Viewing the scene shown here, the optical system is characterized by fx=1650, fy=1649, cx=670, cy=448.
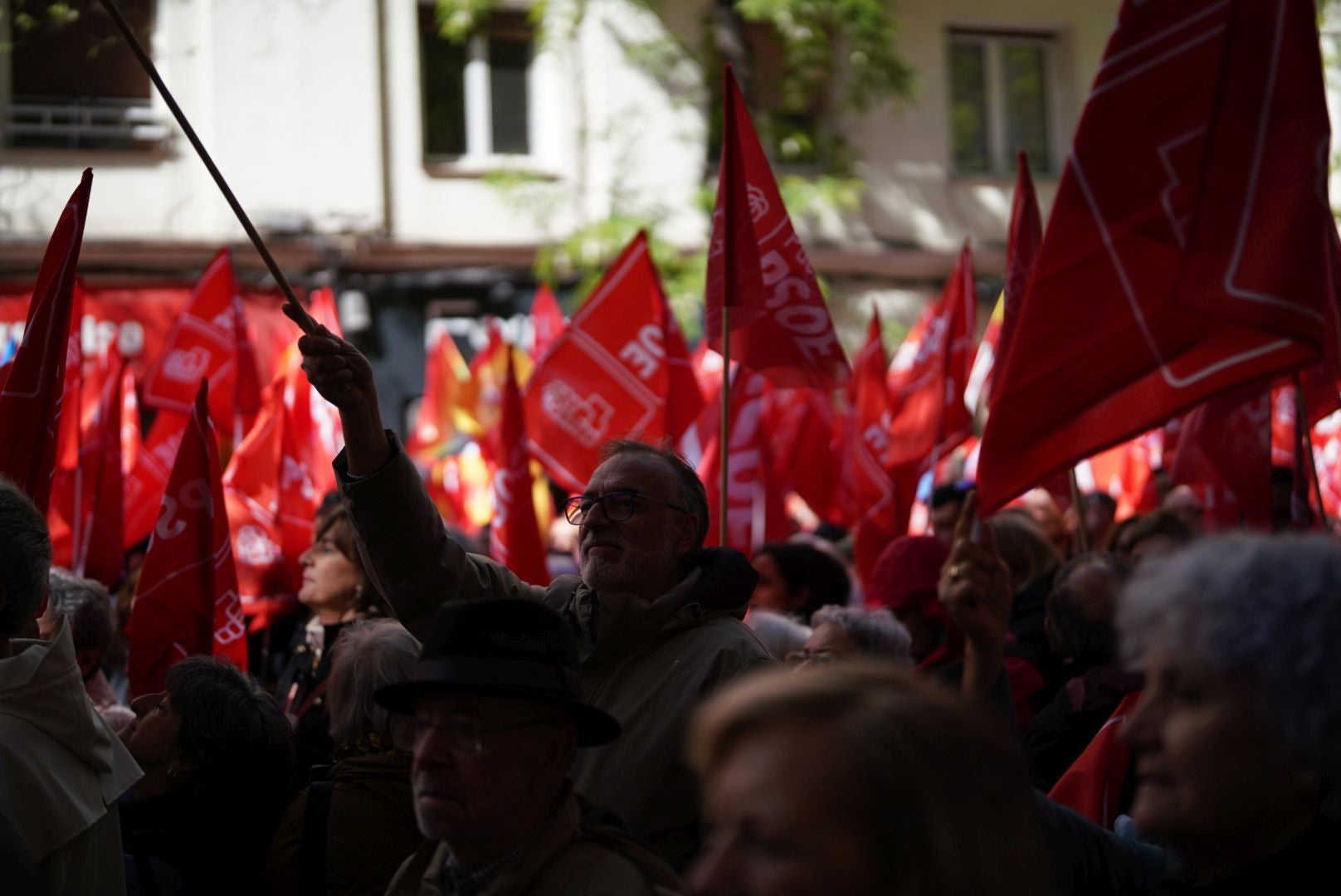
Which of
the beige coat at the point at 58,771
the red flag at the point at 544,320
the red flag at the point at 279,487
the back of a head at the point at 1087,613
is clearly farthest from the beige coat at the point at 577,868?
the red flag at the point at 544,320

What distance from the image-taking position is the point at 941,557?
540 cm

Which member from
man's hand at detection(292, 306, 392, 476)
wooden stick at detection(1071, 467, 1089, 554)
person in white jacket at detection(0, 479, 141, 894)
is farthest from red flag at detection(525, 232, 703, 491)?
person in white jacket at detection(0, 479, 141, 894)

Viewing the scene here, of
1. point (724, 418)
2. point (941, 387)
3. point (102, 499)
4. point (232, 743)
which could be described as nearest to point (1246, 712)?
point (232, 743)

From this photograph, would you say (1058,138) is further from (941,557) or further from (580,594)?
(580,594)

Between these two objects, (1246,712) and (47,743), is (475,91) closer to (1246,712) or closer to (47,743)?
(47,743)

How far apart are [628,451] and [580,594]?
17.2 inches

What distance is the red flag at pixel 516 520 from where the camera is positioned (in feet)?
24.4

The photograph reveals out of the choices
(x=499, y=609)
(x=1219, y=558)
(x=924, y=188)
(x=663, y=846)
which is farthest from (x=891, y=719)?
(x=924, y=188)

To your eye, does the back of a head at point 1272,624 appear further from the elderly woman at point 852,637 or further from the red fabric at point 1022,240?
the red fabric at point 1022,240

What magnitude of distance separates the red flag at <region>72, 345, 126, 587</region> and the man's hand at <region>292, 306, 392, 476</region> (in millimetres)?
3791

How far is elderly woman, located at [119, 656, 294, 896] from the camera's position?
3.47m

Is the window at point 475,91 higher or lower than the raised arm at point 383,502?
higher

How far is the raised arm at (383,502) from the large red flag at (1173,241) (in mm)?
1095

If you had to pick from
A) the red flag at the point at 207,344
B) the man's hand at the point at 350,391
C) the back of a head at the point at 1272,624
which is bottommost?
the back of a head at the point at 1272,624
